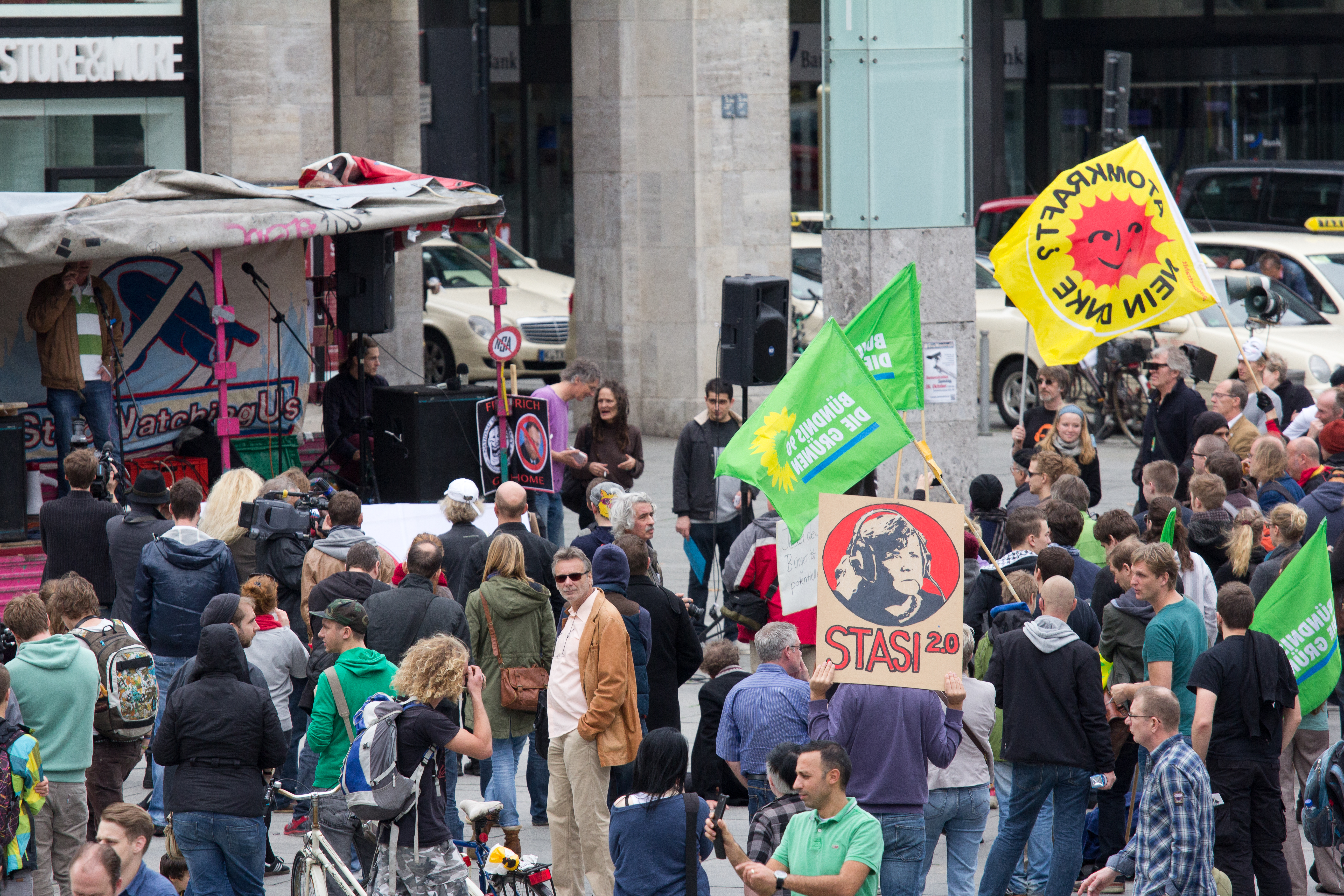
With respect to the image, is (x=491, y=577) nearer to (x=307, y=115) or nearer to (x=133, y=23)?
(x=307, y=115)

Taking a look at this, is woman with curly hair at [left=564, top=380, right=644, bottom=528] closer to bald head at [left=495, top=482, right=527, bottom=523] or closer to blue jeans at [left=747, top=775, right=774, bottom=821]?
bald head at [left=495, top=482, right=527, bottom=523]

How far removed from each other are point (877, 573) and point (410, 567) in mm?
2552

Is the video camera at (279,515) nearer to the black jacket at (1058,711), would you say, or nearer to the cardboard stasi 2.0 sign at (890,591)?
the cardboard stasi 2.0 sign at (890,591)

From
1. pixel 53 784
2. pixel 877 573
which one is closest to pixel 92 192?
pixel 53 784

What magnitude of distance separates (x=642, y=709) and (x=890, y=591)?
180cm

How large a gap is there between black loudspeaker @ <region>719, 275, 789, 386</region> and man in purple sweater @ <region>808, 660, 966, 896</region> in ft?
17.6

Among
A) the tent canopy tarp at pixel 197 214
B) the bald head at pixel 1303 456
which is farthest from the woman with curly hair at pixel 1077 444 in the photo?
the tent canopy tarp at pixel 197 214

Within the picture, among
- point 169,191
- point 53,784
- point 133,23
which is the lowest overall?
point 53,784

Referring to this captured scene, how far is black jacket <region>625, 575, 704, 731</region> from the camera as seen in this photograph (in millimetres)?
8484

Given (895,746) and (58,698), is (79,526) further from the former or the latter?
(895,746)

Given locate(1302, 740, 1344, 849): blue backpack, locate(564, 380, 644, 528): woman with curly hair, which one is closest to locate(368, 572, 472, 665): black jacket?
locate(1302, 740, 1344, 849): blue backpack

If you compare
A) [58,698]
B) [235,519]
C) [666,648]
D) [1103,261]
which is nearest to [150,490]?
[235,519]

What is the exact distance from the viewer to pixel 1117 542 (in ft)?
29.3

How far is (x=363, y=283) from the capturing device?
14375mm
